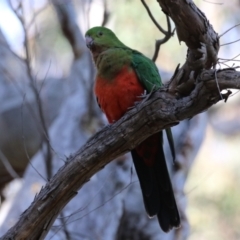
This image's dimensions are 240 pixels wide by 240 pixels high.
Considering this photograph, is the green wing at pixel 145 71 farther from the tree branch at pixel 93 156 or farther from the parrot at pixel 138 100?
the tree branch at pixel 93 156

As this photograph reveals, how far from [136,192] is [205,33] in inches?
90.8

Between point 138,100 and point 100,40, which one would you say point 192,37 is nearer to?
point 138,100

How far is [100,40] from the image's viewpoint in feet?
11.6

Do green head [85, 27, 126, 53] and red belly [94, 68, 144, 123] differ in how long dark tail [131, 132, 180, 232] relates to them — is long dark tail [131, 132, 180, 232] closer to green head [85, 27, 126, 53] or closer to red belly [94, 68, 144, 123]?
red belly [94, 68, 144, 123]

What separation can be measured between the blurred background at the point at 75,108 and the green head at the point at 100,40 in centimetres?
37

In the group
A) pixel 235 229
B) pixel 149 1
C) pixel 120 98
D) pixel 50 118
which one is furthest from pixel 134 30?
pixel 120 98

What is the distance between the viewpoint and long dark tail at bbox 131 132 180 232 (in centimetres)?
312

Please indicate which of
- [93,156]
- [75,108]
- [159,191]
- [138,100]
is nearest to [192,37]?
[93,156]

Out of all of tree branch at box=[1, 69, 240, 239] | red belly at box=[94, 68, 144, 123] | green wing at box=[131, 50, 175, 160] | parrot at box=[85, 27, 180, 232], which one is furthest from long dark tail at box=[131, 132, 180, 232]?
tree branch at box=[1, 69, 240, 239]

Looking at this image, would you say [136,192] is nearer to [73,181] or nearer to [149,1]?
[73,181]

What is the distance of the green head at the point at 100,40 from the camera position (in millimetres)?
3514

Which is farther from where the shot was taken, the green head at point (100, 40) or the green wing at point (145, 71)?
the green head at point (100, 40)

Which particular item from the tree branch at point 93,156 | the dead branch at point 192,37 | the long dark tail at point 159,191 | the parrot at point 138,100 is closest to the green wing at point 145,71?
the parrot at point 138,100

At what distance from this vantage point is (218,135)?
353 inches
